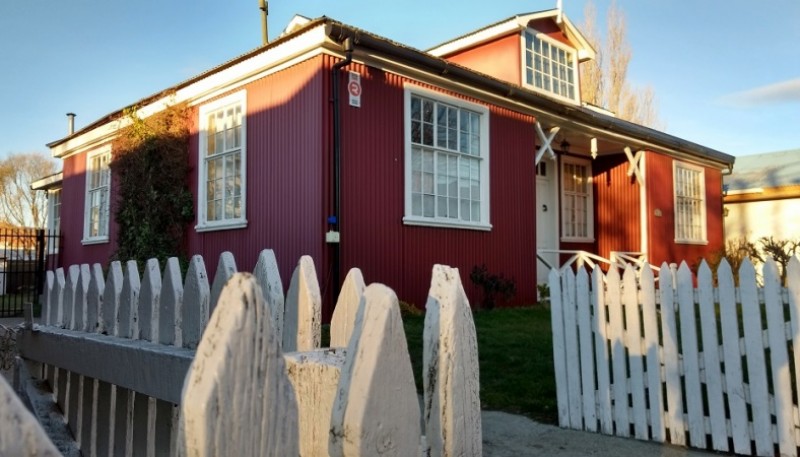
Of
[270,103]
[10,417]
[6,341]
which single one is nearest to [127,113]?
[270,103]

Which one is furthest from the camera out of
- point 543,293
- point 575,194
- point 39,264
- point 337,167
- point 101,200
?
point 575,194

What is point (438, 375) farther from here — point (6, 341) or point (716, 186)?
point (716, 186)

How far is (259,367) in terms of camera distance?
1066mm

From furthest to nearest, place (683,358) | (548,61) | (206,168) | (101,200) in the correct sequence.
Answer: (548,61), (101,200), (206,168), (683,358)

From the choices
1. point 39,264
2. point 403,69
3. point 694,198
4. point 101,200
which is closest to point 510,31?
point 403,69

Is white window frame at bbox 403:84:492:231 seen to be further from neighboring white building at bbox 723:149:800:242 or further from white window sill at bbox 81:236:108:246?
neighboring white building at bbox 723:149:800:242

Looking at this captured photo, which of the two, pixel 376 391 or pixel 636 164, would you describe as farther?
pixel 636 164

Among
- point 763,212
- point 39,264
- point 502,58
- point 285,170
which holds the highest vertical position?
point 502,58

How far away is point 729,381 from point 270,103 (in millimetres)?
7261

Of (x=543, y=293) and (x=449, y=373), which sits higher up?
(x=449, y=373)

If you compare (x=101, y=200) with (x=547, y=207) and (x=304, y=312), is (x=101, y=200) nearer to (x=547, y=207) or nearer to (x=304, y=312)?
(x=547, y=207)

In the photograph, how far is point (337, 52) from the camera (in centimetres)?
835

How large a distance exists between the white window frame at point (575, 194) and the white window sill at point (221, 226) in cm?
807

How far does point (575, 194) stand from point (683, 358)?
11843 millimetres
